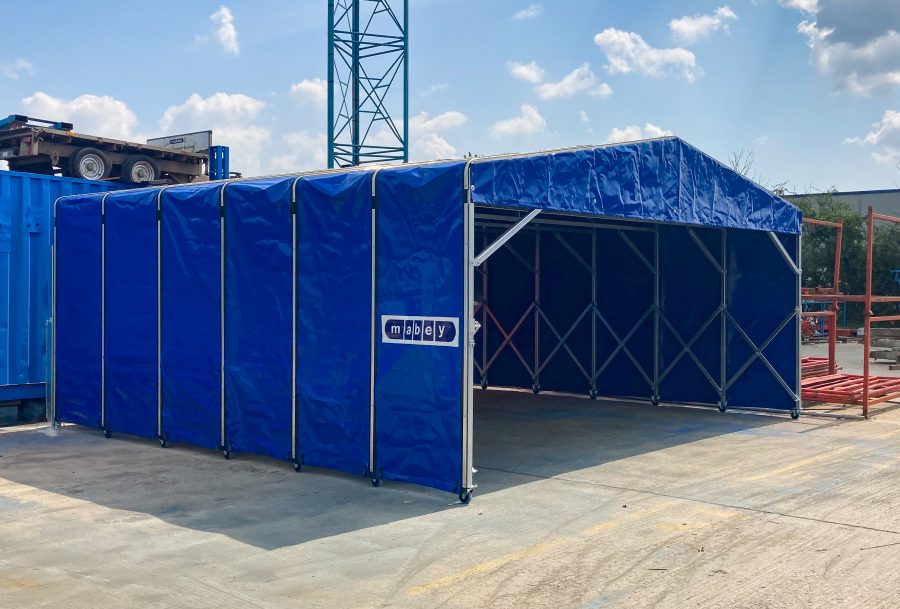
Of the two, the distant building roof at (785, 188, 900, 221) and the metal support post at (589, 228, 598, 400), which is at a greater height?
the distant building roof at (785, 188, 900, 221)

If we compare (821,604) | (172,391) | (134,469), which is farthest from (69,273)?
(821,604)

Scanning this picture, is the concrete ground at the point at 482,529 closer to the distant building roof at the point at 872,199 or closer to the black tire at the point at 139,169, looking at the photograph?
the black tire at the point at 139,169

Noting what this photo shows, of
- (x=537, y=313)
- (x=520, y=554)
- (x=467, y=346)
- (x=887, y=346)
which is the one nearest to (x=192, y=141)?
(x=537, y=313)

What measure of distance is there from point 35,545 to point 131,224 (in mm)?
6533

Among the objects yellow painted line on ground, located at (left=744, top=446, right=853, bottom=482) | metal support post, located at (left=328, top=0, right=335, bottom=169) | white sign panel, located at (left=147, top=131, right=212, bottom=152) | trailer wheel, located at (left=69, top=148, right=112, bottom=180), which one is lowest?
yellow painted line on ground, located at (left=744, top=446, right=853, bottom=482)

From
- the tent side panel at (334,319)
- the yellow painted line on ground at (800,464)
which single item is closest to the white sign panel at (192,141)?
the tent side panel at (334,319)

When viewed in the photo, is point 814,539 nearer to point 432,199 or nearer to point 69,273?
point 432,199

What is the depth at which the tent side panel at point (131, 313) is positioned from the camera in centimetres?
1372

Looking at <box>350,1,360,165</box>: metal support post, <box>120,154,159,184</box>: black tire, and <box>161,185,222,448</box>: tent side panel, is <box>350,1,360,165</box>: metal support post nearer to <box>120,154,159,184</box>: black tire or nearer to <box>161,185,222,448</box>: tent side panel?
<box>120,154,159,184</box>: black tire

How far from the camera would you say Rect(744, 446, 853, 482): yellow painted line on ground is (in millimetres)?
11359

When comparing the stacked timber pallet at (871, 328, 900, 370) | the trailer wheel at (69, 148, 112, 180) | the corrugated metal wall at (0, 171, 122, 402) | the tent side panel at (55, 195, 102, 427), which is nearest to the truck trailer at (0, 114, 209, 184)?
the trailer wheel at (69, 148, 112, 180)

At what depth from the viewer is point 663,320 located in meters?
17.8

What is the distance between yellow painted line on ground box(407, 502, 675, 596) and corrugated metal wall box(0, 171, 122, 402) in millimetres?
10808

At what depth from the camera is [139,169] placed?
67.5ft
